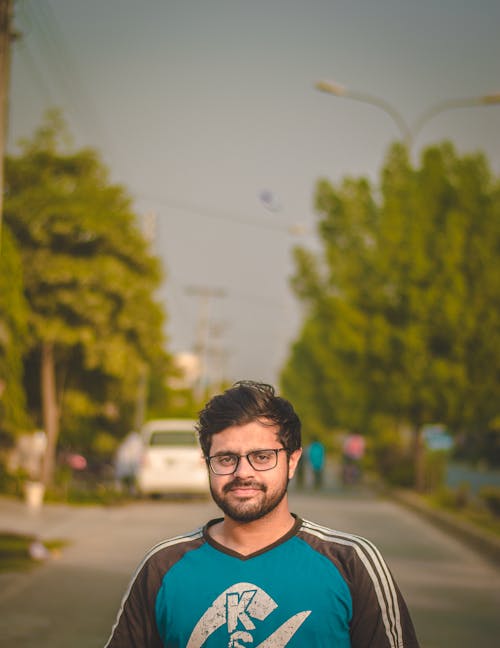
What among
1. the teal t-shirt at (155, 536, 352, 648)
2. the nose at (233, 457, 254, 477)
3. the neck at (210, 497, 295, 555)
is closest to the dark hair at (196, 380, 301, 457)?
the nose at (233, 457, 254, 477)

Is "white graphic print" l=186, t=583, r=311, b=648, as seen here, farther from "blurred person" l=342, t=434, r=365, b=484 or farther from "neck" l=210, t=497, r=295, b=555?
"blurred person" l=342, t=434, r=365, b=484

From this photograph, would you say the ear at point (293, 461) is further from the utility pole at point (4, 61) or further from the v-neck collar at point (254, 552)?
the utility pole at point (4, 61)

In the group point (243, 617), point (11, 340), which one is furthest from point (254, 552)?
point (11, 340)

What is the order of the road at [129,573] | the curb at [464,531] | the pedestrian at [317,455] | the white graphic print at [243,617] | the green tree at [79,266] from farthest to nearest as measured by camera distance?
the pedestrian at [317,455]
the green tree at [79,266]
the curb at [464,531]
the road at [129,573]
the white graphic print at [243,617]

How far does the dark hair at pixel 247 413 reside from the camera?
3.21 metres

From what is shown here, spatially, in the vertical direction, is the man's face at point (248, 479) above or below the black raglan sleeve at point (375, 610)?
above

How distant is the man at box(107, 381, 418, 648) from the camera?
2.96 meters

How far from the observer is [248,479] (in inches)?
123

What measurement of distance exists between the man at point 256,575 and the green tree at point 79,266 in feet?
82.4

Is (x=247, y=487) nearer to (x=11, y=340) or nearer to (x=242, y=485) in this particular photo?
(x=242, y=485)

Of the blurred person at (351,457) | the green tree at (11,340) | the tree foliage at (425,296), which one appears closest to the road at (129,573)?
the green tree at (11,340)

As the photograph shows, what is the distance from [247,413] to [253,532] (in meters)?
0.34

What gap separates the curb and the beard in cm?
1229

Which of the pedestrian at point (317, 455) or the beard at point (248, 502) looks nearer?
the beard at point (248, 502)
